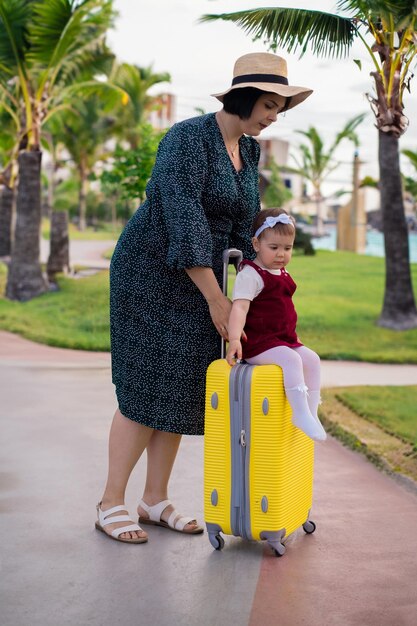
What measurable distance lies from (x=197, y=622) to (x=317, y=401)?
103 centimetres

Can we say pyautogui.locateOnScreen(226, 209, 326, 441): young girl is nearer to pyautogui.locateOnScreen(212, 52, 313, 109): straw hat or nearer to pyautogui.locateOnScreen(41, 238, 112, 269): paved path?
pyautogui.locateOnScreen(212, 52, 313, 109): straw hat

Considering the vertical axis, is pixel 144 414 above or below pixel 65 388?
above

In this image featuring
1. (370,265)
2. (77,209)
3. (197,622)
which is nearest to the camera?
(197,622)

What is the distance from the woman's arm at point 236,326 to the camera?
3.78 m

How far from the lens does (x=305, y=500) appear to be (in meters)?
4.21

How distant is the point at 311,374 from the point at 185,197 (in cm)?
83

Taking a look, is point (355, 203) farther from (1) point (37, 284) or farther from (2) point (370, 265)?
(1) point (37, 284)

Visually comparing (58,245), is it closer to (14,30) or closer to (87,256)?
(14,30)

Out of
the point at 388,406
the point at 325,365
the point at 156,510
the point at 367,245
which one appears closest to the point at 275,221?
the point at 156,510

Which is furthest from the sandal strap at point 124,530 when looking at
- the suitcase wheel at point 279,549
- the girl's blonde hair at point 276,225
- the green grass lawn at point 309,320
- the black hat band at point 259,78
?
the green grass lawn at point 309,320

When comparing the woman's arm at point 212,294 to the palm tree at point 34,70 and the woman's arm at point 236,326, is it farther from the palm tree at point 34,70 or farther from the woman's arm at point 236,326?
the palm tree at point 34,70

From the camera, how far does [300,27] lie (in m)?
10.3

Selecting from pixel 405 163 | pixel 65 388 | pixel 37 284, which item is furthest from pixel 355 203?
pixel 65 388

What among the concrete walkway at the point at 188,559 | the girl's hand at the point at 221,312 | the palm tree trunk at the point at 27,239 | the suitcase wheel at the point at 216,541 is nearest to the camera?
the concrete walkway at the point at 188,559
